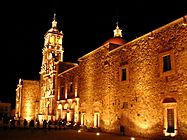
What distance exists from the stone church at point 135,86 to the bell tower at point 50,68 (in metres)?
4.54

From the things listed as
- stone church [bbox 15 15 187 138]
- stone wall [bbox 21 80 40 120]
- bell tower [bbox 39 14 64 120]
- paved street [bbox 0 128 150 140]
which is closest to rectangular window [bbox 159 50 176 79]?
stone church [bbox 15 15 187 138]

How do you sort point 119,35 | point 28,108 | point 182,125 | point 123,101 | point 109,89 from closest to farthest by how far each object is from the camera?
point 182,125 → point 123,101 → point 109,89 → point 119,35 → point 28,108

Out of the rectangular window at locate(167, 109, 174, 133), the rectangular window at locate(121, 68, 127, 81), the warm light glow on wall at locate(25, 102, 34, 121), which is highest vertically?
the rectangular window at locate(121, 68, 127, 81)

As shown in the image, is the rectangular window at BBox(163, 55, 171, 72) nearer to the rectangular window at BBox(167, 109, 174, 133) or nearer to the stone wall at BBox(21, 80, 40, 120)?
the rectangular window at BBox(167, 109, 174, 133)

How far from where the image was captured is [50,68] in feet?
125

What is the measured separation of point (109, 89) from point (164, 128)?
7.16 m

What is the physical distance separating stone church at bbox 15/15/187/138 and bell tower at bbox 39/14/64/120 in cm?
454

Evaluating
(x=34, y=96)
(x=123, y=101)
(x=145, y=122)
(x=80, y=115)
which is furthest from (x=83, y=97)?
(x=34, y=96)

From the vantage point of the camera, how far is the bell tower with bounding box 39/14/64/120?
3558cm

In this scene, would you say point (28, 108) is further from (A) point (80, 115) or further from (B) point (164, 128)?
(B) point (164, 128)

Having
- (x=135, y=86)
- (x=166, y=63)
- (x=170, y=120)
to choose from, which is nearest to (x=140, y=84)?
(x=135, y=86)

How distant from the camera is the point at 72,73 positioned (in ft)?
96.3

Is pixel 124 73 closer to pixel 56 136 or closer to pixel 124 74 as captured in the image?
pixel 124 74

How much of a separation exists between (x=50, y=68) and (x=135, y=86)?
891 inches
